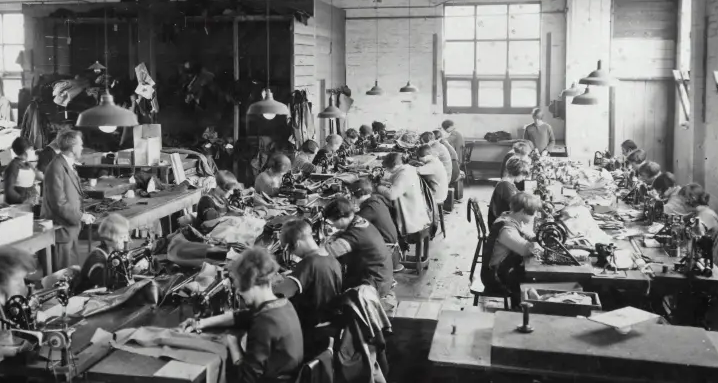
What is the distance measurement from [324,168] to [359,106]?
286 inches

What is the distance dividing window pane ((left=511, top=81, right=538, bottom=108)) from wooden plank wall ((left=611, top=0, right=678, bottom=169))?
2.05m

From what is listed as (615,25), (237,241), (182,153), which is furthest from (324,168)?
(615,25)

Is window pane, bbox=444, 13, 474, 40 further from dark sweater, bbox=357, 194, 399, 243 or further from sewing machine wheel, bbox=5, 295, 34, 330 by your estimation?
sewing machine wheel, bbox=5, 295, 34, 330

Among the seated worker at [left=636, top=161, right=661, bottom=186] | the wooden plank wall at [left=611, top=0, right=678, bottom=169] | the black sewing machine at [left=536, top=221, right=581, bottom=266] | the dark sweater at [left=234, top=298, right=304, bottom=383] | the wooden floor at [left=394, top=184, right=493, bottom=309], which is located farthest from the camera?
the wooden plank wall at [left=611, top=0, right=678, bottom=169]

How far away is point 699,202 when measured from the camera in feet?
22.7

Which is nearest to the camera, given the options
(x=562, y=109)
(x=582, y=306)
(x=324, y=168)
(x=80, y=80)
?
(x=582, y=306)

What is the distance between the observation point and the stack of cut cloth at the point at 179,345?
385cm

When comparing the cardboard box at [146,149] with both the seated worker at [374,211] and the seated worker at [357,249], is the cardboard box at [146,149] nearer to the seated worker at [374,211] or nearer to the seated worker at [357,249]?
the seated worker at [374,211]

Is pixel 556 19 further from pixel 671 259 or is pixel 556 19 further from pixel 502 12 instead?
pixel 671 259

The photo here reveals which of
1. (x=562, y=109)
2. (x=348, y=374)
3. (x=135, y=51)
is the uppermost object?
(x=135, y=51)

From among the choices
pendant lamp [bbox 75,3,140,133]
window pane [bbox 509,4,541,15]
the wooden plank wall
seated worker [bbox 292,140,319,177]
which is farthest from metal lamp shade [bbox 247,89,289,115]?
window pane [bbox 509,4,541,15]

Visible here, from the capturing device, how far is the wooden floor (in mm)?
7902

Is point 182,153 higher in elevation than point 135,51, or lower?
lower

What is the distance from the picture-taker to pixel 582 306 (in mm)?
4730
